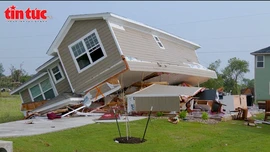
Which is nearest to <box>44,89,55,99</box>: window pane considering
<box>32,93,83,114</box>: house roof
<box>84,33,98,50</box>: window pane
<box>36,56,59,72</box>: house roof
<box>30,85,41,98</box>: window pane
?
<box>30,85,41,98</box>: window pane

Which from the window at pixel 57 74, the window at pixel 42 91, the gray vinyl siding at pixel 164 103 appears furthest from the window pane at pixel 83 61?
the gray vinyl siding at pixel 164 103

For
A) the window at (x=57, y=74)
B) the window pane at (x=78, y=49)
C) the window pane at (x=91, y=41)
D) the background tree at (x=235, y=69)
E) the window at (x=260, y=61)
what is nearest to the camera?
the window pane at (x=91, y=41)

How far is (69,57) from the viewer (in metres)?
18.4

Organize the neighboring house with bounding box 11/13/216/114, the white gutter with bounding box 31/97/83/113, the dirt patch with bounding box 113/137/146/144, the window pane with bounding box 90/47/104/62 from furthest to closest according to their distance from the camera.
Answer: the window pane with bounding box 90/47/104/62
the neighboring house with bounding box 11/13/216/114
the white gutter with bounding box 31/97/83/113
the dirt patch with bounding box 113/137/146/144

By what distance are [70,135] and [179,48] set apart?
57.8 ft

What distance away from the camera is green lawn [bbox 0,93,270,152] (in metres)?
8.63

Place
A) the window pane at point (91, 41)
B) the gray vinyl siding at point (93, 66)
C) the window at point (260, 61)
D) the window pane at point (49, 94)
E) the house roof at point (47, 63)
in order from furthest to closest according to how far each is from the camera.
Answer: the window at point (260, 61) < the window pane at point (49, 94) < the house roof at point (47, 63) < the window pane at point (91, 41) < the gray vinyl siding at point (93, 66)

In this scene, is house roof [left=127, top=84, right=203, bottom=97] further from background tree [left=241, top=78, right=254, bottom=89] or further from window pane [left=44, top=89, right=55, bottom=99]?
background tree [left=241, top=78, right=254, bottom=89]

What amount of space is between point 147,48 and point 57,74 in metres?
5.32

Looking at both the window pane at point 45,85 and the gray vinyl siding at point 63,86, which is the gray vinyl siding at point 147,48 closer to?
the gray vinyl siding at point 63,86

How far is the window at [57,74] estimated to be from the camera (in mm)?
19688

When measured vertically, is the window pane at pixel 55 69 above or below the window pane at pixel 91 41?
below

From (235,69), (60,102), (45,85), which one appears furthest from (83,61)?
(235,69)

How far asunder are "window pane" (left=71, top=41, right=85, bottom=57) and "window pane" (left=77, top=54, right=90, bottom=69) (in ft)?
0.83
